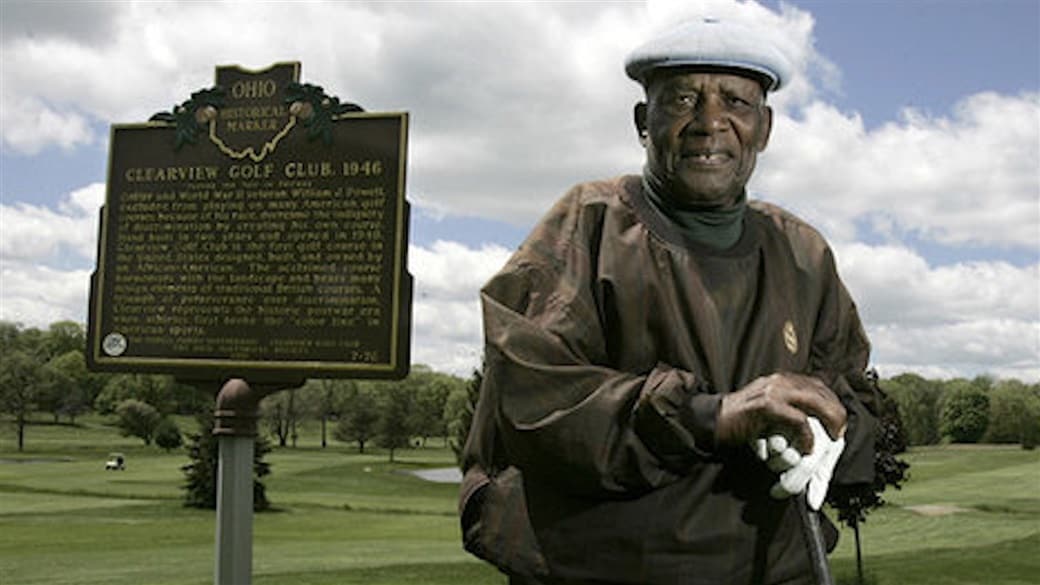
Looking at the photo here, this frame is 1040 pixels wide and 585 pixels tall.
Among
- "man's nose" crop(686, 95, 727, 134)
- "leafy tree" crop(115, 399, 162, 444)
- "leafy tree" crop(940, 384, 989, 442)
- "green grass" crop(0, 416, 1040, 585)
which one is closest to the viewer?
"man's nose" crop(686, 95, 727, 134)

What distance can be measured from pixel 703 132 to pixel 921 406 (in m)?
61.7

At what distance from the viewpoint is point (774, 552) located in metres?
2.51

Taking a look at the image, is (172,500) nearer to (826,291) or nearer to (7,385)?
(7,385)

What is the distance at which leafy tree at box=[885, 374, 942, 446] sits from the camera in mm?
56150

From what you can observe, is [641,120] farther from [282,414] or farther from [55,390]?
[55,390]

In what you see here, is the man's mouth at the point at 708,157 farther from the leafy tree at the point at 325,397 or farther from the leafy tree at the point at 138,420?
the leafy tree at the point at 325,397

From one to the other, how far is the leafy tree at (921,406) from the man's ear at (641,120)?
53.9 m

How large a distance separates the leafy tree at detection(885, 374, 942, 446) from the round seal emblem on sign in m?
49.4

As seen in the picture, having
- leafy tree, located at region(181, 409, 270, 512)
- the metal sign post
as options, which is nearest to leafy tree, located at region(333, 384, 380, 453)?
leafy tree, located at region(181, 409, 270, 512)

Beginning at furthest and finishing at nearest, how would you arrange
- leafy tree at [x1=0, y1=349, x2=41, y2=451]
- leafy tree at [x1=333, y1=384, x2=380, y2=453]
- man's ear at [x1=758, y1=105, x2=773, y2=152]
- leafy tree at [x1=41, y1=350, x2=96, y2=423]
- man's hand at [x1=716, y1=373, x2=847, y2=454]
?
leafy tree at [x1=41, y1=350, x2=96, y2=423] → leafy tree at [x1=333, y1=384, x2=380, y2=453] → leafy tree at [x1=0, y1=349, x2=41, y2=451] → man's ear at [x1=758, y1=105, x2=773, y2=152] → man's hand at [x1=716, y1=373, x2=847, y2=454]

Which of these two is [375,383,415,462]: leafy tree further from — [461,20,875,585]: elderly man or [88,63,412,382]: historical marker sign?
[461,20,875,585]: elderly man

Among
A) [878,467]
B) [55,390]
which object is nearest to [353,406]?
[55,390]

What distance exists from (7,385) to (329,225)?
5187cm

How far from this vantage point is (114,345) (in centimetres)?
909
